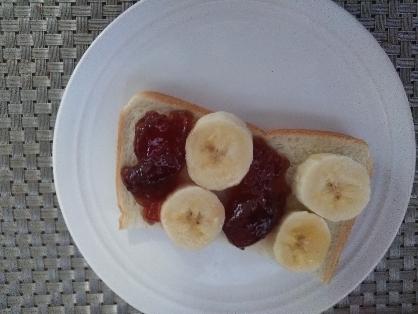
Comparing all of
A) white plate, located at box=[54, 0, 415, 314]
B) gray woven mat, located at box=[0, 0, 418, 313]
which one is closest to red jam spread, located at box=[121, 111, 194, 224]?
white plate, located at box=[54, 0, 415, 314]

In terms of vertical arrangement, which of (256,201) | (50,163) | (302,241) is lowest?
(302,241)

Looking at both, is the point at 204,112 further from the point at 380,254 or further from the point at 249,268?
the point at 380,254

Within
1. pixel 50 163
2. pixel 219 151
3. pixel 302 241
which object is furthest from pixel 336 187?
pixel 50 163

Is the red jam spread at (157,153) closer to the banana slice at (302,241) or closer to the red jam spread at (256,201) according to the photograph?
the red jam spread at (256,201)

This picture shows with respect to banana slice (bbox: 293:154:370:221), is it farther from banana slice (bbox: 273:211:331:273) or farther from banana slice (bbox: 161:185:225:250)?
banana slice (bbox: 161:185:225:250)

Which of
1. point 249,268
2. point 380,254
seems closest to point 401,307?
point 380,254

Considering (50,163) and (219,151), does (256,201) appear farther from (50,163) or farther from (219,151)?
(50,163)
